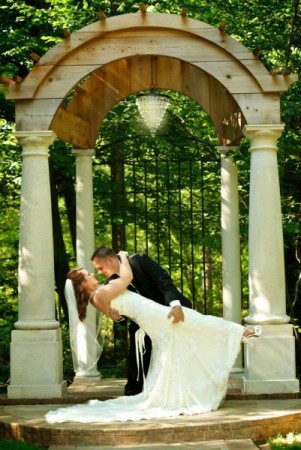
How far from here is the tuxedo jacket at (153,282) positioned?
8.13 m

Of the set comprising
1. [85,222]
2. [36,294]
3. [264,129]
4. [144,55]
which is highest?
[144,55]

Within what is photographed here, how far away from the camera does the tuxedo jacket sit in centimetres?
813

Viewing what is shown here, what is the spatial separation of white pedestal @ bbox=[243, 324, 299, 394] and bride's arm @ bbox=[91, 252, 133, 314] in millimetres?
1528

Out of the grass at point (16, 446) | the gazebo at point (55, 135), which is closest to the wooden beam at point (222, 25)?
the gazebo at point (55, 135)

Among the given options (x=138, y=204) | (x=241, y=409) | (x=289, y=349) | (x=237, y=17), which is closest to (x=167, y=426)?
(x=241, y=409)

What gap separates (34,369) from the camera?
8.48 meters

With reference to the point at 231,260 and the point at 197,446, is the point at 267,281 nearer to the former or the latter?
the point at 231,260

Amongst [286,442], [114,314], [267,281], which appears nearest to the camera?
[286,442]

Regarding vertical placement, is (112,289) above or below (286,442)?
above

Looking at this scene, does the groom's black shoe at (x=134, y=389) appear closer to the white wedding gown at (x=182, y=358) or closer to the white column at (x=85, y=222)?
the white wedding gown at (x=182, y=358)

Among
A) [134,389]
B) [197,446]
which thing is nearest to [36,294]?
[134,389]

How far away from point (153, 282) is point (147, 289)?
9cm

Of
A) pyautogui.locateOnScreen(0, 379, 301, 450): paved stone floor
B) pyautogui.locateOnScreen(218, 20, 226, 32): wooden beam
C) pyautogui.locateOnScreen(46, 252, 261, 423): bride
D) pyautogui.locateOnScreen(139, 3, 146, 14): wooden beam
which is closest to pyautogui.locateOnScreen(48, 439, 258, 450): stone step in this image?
pyautogui.locateOnScreen(0, 379, 301, 450): paved stone floor

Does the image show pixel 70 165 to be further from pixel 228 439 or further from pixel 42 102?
pixel 228 439
